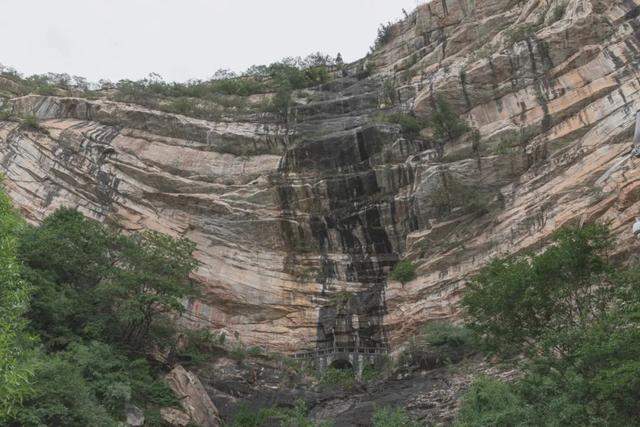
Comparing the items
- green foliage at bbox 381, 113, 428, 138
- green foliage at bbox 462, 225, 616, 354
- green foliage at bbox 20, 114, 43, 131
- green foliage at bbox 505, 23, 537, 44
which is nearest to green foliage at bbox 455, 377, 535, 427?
green foliage at bbox 462, 225, 616, 354

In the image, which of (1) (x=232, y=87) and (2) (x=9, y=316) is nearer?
(2) (x=9, y=316)

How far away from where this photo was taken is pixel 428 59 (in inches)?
1556

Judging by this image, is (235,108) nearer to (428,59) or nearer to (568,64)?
(428,59)

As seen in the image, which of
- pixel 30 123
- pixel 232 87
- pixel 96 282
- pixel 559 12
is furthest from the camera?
pixel 232 87

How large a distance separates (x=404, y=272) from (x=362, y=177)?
667 centimetres

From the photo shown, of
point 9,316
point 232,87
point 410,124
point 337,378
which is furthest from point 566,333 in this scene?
point 232,87

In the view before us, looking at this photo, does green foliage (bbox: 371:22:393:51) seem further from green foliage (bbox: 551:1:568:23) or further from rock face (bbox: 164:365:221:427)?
rock face (bbox: 164:365:221:427)

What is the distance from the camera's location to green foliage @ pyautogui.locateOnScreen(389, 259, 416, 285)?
2750cm

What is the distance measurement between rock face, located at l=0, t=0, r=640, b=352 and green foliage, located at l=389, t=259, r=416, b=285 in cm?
42

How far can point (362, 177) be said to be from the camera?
105 feet

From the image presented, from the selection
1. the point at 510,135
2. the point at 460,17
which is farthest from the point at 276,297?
the point at 460,17

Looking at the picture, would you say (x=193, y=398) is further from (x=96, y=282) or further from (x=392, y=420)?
(x=392, y=420)

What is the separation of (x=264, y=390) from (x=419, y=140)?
15734mm

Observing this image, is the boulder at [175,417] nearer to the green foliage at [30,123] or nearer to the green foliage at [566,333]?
the green foliage at [566,333]
